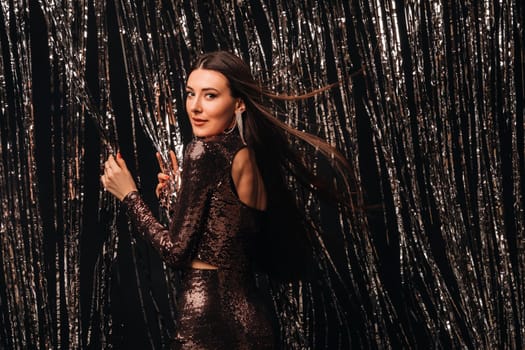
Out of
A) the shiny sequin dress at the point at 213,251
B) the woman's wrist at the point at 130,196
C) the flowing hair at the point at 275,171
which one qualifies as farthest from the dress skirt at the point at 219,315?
the woman's wrist at the point at 130,196

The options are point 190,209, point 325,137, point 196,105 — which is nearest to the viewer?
point 190,209

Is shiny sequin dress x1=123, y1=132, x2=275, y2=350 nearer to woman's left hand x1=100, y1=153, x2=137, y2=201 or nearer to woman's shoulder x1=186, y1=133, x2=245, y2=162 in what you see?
woman's shoulder x1=186, y1=133, x2=245, y2=162

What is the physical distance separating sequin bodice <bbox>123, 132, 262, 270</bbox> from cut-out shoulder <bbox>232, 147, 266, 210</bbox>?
13mm

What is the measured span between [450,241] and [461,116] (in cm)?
39

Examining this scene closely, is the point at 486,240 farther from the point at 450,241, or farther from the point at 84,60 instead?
Result: the point at 84,60

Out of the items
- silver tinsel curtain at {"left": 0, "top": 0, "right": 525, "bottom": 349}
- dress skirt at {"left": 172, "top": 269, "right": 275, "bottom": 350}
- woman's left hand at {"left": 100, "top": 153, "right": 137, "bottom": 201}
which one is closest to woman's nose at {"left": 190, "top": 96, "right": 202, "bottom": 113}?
woman's left hand at {"left": 100, "top": 153, "right": 137, "bottom": 201}

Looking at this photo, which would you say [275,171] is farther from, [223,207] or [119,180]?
[119,180]

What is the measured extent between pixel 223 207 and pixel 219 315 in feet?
0.77

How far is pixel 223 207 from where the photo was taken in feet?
5.46

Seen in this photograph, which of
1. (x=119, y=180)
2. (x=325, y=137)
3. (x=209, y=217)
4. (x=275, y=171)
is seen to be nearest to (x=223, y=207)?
(x=209, y=217)

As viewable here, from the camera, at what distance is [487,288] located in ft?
7.62

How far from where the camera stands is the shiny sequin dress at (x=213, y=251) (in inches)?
64.5

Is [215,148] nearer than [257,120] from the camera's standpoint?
Yes

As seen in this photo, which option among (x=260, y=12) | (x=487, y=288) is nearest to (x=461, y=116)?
(x=487, y=288)
